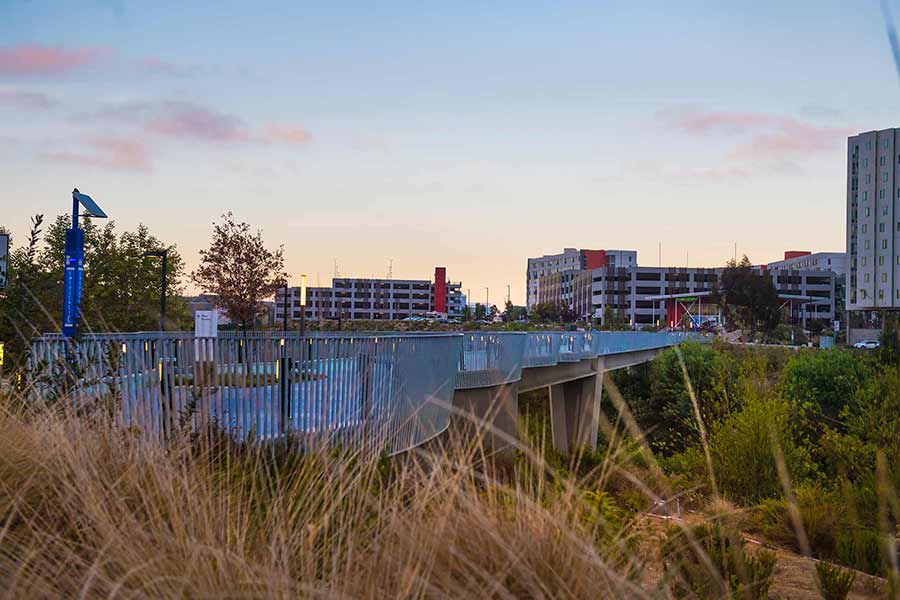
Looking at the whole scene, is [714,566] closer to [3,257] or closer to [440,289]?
[3,257]

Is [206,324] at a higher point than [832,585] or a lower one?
higher

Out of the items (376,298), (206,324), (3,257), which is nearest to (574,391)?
(206,324)

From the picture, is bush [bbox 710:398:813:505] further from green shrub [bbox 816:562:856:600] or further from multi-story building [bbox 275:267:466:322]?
multi-story building [bbox 275:267:466:322]

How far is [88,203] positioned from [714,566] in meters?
14.0

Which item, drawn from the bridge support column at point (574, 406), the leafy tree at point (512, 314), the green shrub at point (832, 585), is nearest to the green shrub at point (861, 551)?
the green shrub at point (832, 585)

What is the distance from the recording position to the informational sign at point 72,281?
1490 cm

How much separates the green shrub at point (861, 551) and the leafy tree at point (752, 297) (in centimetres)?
8915

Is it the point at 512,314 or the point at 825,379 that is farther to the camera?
the point at 512,314

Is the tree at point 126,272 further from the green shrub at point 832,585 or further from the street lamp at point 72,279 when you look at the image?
the green shrub at point 832,585

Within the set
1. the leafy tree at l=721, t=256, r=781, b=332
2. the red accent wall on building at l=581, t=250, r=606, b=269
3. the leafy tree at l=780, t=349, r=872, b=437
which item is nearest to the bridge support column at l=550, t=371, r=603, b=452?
the leafy tree at l=780, t=349, r=872, b=437

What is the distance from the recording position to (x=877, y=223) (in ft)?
333

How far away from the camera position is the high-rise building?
9919 centimetres

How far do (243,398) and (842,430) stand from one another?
2942 cm

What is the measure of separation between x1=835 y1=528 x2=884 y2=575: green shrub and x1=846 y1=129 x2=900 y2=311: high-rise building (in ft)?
319
